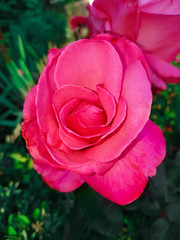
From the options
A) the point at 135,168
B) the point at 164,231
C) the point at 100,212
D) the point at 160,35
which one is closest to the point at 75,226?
the point at 100,212

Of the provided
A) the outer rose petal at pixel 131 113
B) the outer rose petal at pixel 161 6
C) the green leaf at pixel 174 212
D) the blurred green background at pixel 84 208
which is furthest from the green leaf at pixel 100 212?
the outer rose petal at pixel 161 6

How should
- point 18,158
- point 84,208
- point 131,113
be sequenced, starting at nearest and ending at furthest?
1. point 131,113
2. point 84,208
3. point 18,158

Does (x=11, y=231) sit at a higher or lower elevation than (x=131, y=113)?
lower

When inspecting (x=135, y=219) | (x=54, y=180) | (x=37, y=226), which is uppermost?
(x=54, y=180)

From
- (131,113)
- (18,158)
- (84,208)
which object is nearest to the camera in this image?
(131,113)

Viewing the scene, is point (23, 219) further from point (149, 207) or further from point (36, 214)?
point (149, 207)

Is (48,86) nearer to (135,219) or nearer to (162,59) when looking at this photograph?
(162,59)

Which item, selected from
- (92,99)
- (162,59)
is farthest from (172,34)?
(92,99)
